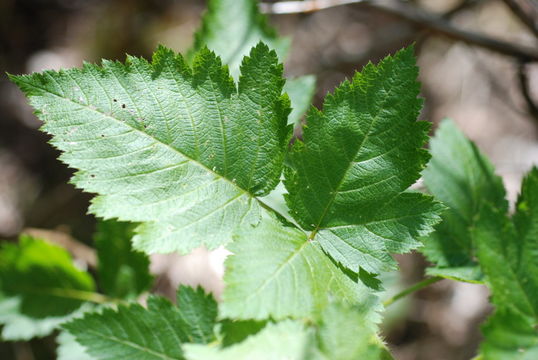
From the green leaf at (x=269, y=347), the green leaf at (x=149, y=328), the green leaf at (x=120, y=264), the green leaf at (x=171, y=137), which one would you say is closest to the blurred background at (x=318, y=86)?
the green leaf at (x=120, y=264)

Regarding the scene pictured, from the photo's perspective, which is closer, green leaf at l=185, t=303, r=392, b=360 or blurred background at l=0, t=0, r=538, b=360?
green leaf at l=185, t=303, r=392, b=360

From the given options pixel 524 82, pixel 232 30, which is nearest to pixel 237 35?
pixel 232 30

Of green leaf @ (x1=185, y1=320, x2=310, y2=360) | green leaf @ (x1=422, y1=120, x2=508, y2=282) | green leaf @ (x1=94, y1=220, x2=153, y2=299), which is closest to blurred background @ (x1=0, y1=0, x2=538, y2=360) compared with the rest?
green leaf @ (x1=94, y1=220, x2=153, y2=299)

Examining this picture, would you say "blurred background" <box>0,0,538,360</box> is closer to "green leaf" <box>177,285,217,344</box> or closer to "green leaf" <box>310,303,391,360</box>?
"green leaf" <box>177,285,217,344</box>

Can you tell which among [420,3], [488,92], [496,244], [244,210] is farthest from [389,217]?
[420,3]

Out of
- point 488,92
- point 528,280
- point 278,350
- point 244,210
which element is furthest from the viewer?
point 488,92

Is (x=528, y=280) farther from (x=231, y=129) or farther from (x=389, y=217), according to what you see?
(x=231, y=129)

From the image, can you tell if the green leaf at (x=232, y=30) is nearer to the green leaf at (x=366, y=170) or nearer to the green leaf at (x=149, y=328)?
the green leaf at (x=366, y=170)
